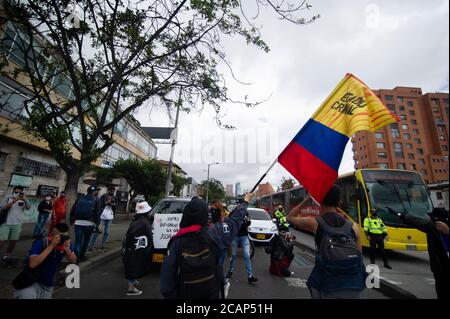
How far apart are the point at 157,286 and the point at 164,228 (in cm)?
120

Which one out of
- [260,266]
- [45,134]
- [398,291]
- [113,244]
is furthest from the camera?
[113,244]

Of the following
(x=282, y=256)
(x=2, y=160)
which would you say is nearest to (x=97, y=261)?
(x=282, y=256)

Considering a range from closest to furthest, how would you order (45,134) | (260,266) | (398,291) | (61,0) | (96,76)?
(398,291), (45,134), (61,0), (260,266), (96,76)

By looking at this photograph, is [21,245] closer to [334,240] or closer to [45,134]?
[45,134]

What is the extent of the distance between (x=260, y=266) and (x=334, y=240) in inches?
191

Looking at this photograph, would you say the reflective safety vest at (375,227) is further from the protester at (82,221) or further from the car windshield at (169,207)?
the protester at (82,221)

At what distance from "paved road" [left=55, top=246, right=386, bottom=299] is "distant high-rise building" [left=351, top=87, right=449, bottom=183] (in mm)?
60081

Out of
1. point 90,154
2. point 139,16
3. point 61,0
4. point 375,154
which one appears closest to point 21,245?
point 90,154

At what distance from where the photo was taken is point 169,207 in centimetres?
682

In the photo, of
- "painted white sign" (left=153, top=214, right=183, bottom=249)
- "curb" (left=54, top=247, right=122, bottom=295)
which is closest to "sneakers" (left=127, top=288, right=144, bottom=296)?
"painted white sign" (left=153, top=214, right=183, bottom=249)

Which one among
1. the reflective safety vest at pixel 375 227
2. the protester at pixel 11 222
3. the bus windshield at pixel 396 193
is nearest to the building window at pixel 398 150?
the bus windshield at pixel 396 193

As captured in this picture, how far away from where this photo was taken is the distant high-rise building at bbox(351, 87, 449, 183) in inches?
Result: 2154

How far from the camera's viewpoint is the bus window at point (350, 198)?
375 inches

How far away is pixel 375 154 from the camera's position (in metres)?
55.7
